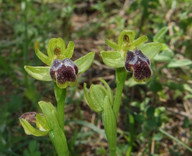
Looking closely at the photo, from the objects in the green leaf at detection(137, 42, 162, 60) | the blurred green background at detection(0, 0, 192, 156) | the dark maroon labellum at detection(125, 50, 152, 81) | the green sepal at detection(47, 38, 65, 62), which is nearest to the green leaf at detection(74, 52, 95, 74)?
the green sepal at detection(47, 38, 65, 62)

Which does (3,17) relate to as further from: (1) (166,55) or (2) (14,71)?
(1) (166,55)

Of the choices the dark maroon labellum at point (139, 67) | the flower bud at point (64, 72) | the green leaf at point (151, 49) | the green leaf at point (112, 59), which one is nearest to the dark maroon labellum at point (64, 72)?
the flower bud at point (64, 72)

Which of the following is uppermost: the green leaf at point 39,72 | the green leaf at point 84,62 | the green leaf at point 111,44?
the green leaf at point 111,44

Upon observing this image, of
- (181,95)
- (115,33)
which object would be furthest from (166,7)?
(181,95)

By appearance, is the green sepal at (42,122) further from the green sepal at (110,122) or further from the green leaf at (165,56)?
the green leaf at (165,56)

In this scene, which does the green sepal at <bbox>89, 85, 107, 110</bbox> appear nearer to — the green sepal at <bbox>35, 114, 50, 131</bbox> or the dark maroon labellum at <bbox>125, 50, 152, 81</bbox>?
the dark maroon labellum at <bbox>125, 50, 152, 81</bbox>

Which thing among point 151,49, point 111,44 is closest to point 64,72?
point 111,44
